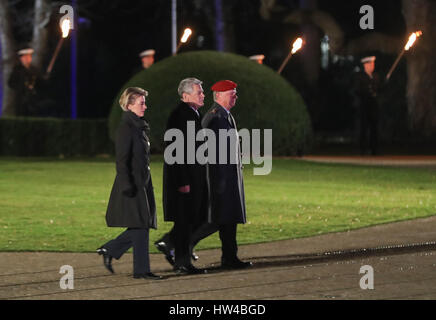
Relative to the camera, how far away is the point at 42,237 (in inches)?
522

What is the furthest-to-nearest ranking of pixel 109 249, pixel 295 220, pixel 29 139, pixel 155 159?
pixel 29 139, pixel 155 159, pixel 295 220, pixel 109 249

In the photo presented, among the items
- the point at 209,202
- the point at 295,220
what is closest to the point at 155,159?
the point at 295,220

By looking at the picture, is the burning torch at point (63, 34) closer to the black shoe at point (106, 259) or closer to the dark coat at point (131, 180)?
the black shoe at point (106, 259)

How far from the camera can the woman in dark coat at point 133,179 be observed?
9.63 metres

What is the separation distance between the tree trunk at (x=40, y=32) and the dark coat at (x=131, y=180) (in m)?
27.3

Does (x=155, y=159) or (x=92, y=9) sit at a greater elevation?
(x=92, y=9)

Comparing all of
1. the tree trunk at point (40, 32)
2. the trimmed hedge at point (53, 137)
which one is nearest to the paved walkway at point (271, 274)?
the trimmed hedge at point (53, 137)

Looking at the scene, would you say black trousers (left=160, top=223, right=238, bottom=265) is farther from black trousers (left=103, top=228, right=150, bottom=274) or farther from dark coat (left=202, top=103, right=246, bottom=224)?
black trousers (left=103, top=228, right=150, bottom=274)

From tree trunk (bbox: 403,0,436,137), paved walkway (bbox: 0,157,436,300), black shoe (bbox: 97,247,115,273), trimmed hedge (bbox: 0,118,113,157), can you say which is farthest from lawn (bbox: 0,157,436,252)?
tree trunk (bbox: 403,0,436,137)

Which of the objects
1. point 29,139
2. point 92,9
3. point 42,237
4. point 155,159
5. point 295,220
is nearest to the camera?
point 42,237

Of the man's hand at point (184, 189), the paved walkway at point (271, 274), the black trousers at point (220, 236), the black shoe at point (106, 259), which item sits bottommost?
the paved walkway at point (271, 274)

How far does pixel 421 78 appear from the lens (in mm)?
37062

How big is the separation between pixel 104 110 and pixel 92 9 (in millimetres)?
5152

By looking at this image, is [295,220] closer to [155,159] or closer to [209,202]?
[209,202]
